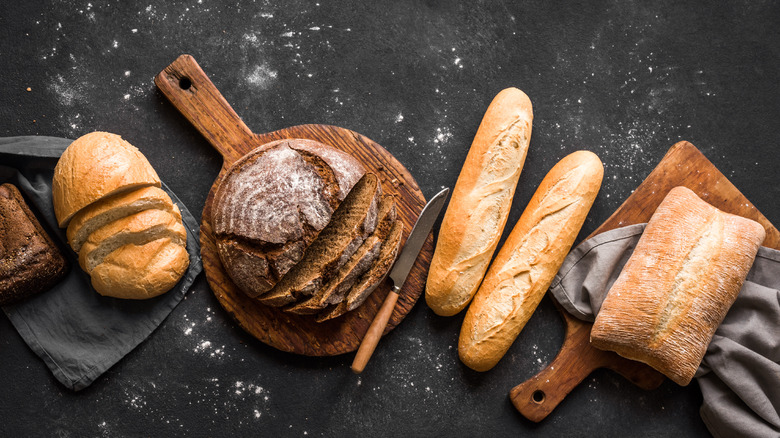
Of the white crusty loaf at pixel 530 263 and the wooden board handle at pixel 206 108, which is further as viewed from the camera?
the wooden board handle at pixel 206 108

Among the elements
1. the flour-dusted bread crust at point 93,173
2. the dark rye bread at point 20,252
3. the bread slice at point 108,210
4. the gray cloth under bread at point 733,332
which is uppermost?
the flour-dusted bread crust at point 93,173

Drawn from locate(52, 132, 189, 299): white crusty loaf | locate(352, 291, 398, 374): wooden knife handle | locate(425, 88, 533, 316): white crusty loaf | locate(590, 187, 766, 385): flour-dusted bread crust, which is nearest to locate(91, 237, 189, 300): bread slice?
locate(52, 132, 189, 299): white crusty loaf

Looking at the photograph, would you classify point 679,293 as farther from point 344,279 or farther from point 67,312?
point 67,312

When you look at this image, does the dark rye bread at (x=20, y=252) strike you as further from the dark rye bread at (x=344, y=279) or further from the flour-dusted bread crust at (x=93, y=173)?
the dark rye bread at (x=344, y=279)

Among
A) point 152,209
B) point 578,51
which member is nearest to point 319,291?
point 152,209

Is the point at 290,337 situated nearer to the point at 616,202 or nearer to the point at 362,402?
the point at 362,402

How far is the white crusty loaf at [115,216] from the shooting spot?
1.88 meters

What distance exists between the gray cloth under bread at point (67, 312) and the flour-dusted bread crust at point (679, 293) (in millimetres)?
1877

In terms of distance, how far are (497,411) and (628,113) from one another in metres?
1.54

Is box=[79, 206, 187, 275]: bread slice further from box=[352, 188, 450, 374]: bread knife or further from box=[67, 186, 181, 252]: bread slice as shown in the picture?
box=[352, 188, 450, 374]: bread knife

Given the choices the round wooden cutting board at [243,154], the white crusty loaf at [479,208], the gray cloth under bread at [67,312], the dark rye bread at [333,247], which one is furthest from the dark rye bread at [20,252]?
the white crusty loaf at [479,208]

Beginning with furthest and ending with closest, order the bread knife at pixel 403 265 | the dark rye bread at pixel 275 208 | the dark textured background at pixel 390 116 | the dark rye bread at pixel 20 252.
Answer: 1. the dark textured background at pixel 390 116
2. the bread knife at pixel 403 265
3. the dark rye bread at pixel 20 252
4. the dark rye bread at pixel 275 208

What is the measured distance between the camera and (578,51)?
2.33 metres

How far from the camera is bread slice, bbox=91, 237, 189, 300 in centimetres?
193
